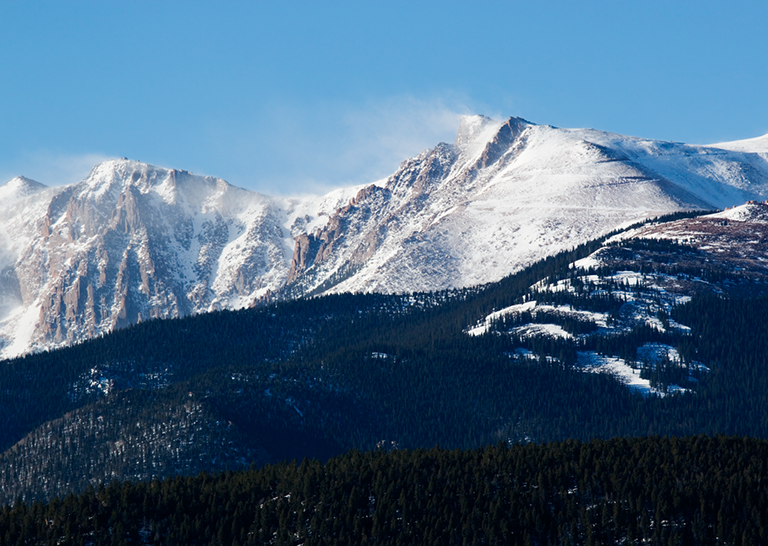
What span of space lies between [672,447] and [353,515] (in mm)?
53505

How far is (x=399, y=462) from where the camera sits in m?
195

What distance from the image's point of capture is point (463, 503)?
17575 centimetres

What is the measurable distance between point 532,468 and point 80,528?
7277cm

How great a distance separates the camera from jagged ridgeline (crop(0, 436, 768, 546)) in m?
163

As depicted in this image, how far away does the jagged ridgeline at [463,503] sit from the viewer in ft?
534

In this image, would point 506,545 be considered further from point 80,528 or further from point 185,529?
point 80,528

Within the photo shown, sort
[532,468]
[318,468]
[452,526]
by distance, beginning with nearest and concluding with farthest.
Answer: [452,526] → [532,468] → [318,468]

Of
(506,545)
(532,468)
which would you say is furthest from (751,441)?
(506,545)

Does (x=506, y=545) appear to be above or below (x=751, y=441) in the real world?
below

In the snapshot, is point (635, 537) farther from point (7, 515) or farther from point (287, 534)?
point (7, 515)

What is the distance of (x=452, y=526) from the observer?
561ft

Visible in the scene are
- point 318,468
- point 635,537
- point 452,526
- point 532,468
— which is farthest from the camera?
point 318,468

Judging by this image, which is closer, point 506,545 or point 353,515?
point 506,545

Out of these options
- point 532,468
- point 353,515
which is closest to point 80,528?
point 353,515
